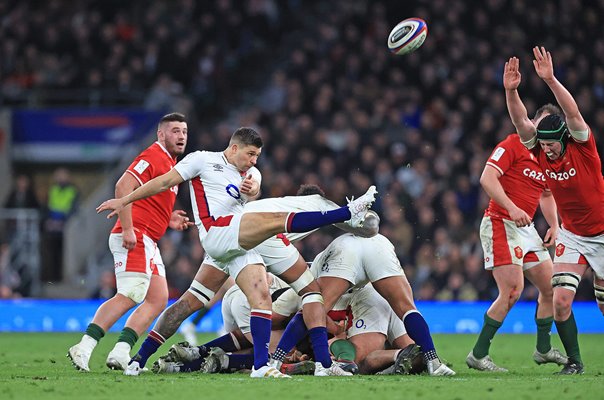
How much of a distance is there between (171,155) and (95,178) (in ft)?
44.2

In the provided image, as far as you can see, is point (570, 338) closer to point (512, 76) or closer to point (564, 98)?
point (564, 98)

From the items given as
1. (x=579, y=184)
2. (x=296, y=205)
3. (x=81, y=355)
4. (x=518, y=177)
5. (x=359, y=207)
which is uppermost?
(x=518, y=177)

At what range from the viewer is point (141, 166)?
1054cm

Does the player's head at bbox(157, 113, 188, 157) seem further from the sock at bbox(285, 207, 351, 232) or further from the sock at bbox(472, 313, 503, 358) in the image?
the sock at bbox(472, 313, 503, 358)

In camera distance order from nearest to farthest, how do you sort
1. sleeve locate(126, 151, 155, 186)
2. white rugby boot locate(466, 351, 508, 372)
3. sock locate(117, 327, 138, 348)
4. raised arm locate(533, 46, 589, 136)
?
raised arm locate(533, 46, 589, 136), sock locate(117, 327, 138, 348), white rugby boot locate(466, 351, 508, 372), sleeve locate(126, 151, 155, 186)

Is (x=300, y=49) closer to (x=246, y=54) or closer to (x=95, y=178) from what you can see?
(x=246, y=54)

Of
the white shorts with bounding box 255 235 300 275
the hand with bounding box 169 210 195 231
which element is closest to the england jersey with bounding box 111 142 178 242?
the hand with bounding box 169 210 195 231

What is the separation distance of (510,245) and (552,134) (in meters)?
1.42

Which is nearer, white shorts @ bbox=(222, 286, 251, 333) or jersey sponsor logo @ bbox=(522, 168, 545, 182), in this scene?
white shorts @ bbox=(222, 286, 251, 333)

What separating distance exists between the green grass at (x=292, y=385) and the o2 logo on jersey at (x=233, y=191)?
1.56m

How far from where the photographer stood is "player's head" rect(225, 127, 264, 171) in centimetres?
981

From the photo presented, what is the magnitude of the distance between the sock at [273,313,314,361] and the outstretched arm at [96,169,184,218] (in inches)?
63.3

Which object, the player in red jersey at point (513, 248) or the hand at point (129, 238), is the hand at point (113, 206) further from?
the player in red jersey at point (513, 248)

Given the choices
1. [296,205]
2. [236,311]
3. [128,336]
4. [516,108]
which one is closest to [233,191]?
[296,205]
